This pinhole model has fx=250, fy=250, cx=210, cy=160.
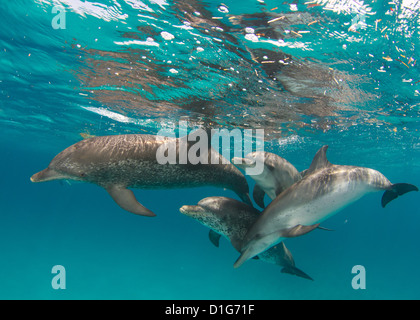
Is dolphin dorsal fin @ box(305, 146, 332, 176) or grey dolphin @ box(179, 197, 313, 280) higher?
dolphin dorsal fin @ box(305, 146, 332, 176)

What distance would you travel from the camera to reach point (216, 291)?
117 ft

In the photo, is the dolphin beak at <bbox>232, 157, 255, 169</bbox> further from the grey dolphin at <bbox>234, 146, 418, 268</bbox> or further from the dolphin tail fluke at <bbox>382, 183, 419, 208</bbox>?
Result: the dolphin tail fluke at <bbox>382, 183, 419, 208</bbox>

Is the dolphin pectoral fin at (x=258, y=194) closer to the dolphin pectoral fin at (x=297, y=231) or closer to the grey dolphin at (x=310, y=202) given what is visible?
the grey dolphin at (x=310, y=202)

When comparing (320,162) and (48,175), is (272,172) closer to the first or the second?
A: (320,162)

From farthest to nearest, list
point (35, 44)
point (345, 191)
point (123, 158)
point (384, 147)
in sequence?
point (384, 147), point (35, 44), point (123, 158), point (345, 191)

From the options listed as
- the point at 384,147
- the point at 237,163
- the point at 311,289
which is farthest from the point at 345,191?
the point at 311,289

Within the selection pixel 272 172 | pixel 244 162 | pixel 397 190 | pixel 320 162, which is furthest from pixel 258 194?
pixel 397 190

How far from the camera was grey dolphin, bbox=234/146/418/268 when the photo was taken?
470 cm

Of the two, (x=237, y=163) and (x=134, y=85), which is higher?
(x=134, y=85)

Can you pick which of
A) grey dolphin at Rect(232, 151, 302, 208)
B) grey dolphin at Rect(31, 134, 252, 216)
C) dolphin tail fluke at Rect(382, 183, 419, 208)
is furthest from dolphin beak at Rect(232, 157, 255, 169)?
dolphin tail fluke at Rect(382, 183, 419, 208)

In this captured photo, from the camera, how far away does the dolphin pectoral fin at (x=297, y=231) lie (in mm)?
4527
